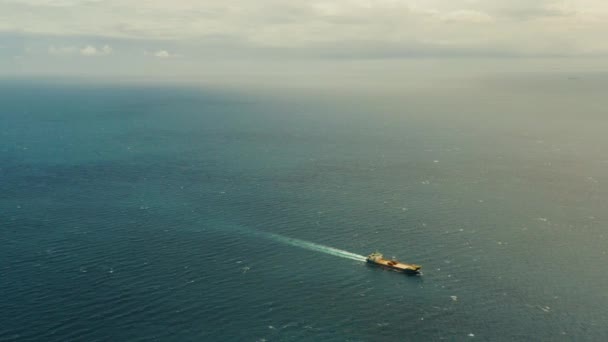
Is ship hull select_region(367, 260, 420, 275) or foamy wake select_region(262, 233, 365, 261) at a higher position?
foamy wake select_region(262, 233, 365, 261)

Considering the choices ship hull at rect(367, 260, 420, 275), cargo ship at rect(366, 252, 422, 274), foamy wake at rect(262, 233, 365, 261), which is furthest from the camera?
foamy wake at rect(262, 233, 365, 261)

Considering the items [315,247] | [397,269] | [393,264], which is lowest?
[397,269]

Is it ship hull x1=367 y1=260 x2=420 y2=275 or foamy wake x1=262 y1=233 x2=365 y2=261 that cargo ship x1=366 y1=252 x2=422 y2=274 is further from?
foamy wake x1=262 y1=233 x2=365 y2=261

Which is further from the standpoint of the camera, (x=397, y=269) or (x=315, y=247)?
(x=315, y=247)

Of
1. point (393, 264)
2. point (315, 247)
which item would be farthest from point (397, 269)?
point (315, 247)

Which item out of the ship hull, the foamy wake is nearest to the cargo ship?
the ship hull

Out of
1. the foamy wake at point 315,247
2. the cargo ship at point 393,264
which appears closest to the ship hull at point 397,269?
the cargo ship at point 393,264

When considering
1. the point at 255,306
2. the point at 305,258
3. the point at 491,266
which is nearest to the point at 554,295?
the point at 491,266

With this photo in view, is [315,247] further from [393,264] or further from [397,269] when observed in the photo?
[397,269]

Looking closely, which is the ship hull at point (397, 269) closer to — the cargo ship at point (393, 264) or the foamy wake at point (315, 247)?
the cargo ship at point (393, 264)
